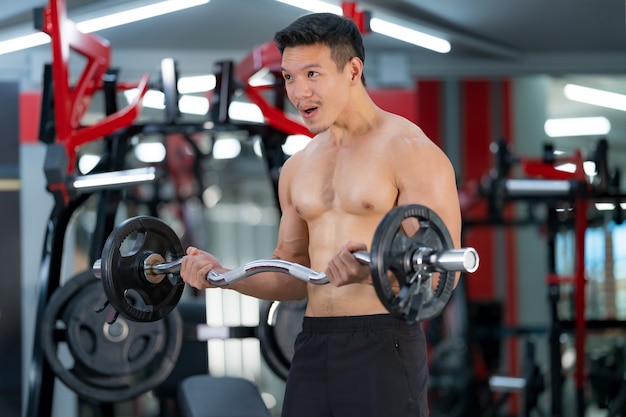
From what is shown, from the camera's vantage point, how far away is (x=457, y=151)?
7.84m

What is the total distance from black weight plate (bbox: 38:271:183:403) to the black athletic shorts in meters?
1.54

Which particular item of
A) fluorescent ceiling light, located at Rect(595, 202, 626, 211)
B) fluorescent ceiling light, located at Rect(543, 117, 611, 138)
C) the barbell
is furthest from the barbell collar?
fluorescent ceiling light, located at Rect(543, 117, 611, 138)

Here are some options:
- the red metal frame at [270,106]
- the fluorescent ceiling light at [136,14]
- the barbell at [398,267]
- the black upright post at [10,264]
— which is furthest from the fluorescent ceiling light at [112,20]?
the barbell at [398,267]

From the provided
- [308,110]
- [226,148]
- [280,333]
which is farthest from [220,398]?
[226,148]

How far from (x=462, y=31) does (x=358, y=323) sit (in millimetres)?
4301

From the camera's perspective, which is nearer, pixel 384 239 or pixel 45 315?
pixel 384 239

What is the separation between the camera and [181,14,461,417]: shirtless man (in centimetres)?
202

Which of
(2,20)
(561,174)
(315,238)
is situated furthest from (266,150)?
(2,20)

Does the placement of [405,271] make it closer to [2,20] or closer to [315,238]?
[315,238]

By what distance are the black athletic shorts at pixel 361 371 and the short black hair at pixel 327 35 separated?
1.78 ft

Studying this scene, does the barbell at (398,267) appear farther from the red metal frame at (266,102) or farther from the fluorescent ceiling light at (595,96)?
the fluorescent ceiling light at (595,96)

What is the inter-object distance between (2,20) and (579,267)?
3387 mm

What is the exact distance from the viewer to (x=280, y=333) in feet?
12.1

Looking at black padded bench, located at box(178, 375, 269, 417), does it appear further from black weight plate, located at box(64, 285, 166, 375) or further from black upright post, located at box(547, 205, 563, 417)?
black upright post, located at box(547, 205, 563, 417)
